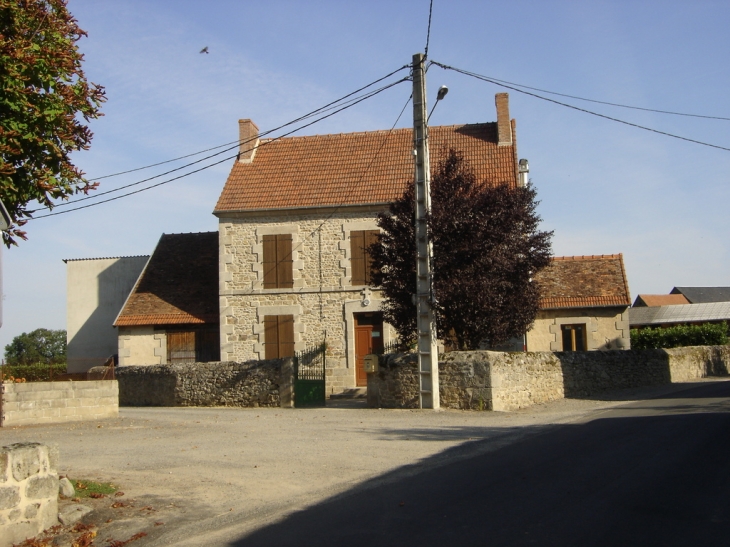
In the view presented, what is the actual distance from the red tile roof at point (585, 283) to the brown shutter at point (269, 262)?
8624 millimetres

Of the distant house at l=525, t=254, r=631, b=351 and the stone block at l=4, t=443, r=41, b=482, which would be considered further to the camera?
the distant house at l=525, t=254, r=631, b=351

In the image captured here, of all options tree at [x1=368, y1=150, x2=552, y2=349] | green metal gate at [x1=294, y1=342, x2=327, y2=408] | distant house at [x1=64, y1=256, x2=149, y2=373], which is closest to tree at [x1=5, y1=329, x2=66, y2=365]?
distant house at [x1=64, y1=256, x2=149, y2=373]

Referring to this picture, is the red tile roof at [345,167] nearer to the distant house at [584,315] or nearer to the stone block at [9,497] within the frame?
the distant house at [584,315]

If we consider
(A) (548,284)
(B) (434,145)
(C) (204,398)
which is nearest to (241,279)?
(C) (204,398)

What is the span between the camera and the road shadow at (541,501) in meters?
5.71

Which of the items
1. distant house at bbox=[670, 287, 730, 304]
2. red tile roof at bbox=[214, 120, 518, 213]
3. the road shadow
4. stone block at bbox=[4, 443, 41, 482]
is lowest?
the road shadow

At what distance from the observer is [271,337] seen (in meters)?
23.9

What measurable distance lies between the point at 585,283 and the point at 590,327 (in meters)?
1.58

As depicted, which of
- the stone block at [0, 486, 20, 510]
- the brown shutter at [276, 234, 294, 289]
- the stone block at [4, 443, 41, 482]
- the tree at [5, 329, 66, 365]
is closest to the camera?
the stone block at [0, 486, 20, 510]

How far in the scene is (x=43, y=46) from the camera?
7.48 m

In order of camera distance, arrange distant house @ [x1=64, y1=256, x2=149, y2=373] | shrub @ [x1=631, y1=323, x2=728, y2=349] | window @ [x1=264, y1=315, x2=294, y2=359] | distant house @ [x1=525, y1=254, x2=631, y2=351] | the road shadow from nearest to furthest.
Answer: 1. the road shadow
2. window @ [x1=264, y1=315, x2=294, y2=359]
3. distant house @ [x1=525, y1=254, x2=631, y2=351]
4. distant house @ [x1=64, y1=256, x2=149, y2=373]
5. shrub @ [x1=631, y1=323, x2=728, y2=349]

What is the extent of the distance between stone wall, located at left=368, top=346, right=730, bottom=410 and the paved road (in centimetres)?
129

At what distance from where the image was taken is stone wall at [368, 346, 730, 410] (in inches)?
641

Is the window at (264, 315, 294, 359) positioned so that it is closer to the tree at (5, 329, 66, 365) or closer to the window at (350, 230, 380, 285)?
the window at (350, 230, 380, 285)
